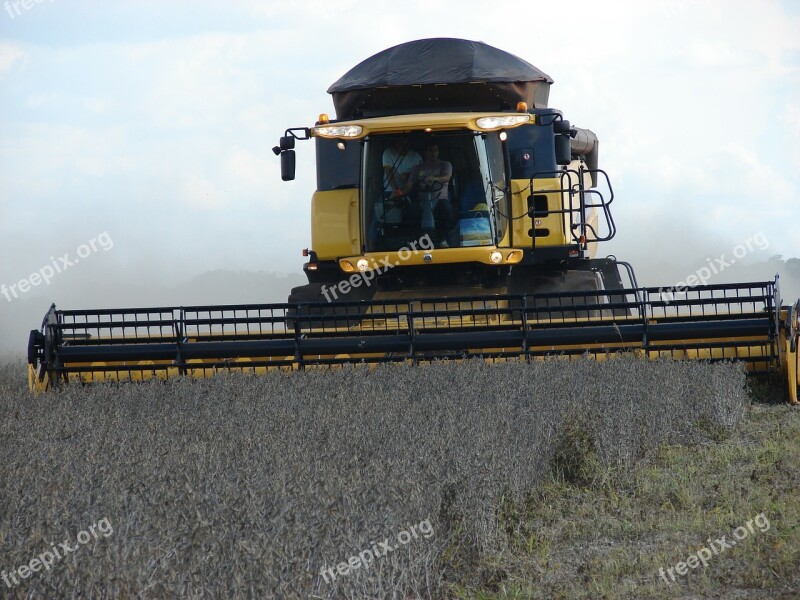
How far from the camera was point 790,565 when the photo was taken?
4059mm

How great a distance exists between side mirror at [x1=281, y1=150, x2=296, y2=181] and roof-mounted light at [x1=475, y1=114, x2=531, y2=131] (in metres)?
1.75

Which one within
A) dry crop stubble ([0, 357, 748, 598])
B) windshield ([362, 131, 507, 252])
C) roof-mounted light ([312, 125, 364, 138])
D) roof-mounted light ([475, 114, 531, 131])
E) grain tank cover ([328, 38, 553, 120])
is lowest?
dry crop stubble ([0, 357, 748, 598])

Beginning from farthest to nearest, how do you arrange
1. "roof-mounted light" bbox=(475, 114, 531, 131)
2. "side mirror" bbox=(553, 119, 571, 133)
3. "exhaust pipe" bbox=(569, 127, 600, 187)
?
1. "exhaust pipe" bbox=(569, 127, 600, 187)
2. "side mirror" bbox=(553, 119, 571, 133)
3. "roof-mounted light" bbox=(475, 114, 531, 131)

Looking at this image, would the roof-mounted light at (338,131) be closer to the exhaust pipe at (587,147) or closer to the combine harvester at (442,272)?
the combine harvester at (442,272)

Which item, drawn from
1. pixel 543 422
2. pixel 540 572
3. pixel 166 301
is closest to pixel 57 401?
pixel 543 422

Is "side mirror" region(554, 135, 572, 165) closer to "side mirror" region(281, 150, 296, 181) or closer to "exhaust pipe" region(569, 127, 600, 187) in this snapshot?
"exhaust pipe" region(569, 127, 600, 187)

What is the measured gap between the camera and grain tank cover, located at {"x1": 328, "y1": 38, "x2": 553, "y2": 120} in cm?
1105

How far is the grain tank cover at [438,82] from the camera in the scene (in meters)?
11.1

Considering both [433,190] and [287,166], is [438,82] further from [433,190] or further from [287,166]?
[287,166]

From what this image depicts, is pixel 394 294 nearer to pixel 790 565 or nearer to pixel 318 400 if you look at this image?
pixel 318 400

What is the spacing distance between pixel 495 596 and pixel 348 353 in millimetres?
5442

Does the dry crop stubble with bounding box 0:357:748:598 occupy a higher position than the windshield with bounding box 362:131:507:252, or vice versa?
the windshield with bounding box 362:131:507:252

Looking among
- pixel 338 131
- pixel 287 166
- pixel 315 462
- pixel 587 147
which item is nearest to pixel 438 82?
pixel 338 131

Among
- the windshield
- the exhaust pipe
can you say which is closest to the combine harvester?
the windshield
